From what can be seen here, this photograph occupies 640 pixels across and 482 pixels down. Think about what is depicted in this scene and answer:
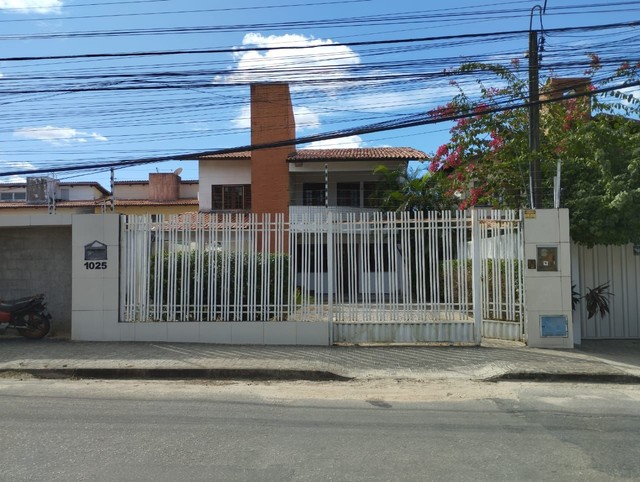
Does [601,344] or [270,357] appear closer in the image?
[270,357]

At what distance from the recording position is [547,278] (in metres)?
8.62

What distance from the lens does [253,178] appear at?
22.0 meters

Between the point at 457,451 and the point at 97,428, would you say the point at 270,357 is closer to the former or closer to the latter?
the point at 97,428

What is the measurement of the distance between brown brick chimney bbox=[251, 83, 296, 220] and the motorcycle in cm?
1277

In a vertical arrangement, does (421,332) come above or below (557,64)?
below

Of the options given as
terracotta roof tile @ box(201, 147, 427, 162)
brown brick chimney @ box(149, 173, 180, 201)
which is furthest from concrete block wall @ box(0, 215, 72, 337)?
brown brick chimney @ box(149, 173, 180, 201)

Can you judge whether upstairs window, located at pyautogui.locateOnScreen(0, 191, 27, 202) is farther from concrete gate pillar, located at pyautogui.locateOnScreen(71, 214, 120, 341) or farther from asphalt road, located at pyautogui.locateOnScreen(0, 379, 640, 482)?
asphalt road, located at pyautogui.locateOnScreen(0, 379, 640, 482)

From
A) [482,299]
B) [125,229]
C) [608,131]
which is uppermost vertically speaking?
[608,131]

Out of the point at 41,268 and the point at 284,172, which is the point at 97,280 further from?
the point at 284,172

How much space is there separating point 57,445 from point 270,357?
12.4 feet

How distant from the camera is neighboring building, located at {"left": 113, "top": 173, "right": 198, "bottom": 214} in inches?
1086

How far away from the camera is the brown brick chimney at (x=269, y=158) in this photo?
2195 centimetres

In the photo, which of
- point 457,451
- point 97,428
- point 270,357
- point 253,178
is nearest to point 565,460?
point 457,451

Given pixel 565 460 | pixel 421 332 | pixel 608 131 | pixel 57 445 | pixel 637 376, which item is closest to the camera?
pixel 565 460
